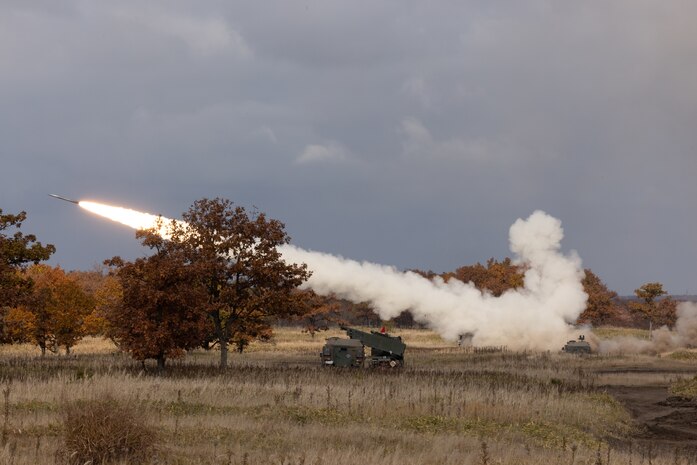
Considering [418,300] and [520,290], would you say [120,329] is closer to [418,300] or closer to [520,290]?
[418,300]

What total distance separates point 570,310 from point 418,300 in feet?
66.3

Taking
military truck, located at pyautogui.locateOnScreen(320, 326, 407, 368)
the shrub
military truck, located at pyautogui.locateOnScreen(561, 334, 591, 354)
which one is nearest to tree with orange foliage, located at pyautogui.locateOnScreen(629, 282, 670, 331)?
military truck, located at pyautogui.locateOnScreen(561, 334, 591, 354)

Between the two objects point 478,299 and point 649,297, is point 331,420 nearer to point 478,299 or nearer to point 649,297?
point 478,299

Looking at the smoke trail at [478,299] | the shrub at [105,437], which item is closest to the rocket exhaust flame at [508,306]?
the smoke trail at [478,299]

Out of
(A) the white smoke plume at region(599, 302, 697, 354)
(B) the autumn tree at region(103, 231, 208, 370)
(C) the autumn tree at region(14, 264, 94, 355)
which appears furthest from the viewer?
(A) the white smoke plume at region(599, 302, 697, 354)

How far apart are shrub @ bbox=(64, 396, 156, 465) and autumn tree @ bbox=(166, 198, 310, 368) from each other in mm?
23775

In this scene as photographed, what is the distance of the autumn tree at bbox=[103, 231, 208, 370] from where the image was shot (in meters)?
31.5

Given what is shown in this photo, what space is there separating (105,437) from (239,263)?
2530cm

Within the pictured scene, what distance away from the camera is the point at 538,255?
80.5 metres

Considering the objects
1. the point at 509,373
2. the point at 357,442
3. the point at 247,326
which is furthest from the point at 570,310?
the point at 357,442

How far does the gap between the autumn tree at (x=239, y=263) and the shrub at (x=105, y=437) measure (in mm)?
23775

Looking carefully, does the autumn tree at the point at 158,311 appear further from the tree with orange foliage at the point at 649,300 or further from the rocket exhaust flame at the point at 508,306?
the tree with orange foliage at the point at 649,300

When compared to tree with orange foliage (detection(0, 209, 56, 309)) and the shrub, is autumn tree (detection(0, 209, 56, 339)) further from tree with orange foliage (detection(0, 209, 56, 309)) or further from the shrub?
the shrub

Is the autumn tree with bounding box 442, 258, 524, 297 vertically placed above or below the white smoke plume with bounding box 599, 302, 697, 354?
above
